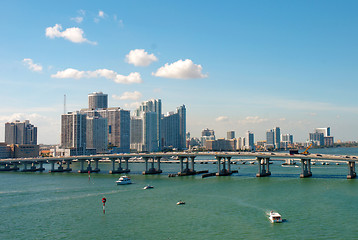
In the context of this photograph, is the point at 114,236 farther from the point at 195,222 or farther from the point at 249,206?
the point at 249,206

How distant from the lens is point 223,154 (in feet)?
447

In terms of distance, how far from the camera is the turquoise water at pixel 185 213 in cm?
5053

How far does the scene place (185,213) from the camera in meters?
63.3

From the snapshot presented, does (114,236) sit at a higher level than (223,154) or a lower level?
lower

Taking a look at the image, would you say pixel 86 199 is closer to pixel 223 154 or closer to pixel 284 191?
pixel 284 191

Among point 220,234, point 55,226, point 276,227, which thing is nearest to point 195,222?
point 220,234

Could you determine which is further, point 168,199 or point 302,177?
point 302,177

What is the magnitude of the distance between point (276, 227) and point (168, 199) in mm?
31828

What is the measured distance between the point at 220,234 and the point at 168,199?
30.9 m

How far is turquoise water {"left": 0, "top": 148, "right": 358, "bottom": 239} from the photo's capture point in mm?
50531

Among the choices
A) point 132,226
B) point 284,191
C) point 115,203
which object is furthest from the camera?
point 284,191

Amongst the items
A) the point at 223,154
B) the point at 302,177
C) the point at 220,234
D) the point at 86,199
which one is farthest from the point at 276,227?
the point at 223,154

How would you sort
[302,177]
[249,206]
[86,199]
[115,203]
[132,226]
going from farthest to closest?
[302,177], [86,199], [115,203], [249,206], [132,226]

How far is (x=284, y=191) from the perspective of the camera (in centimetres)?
8744
